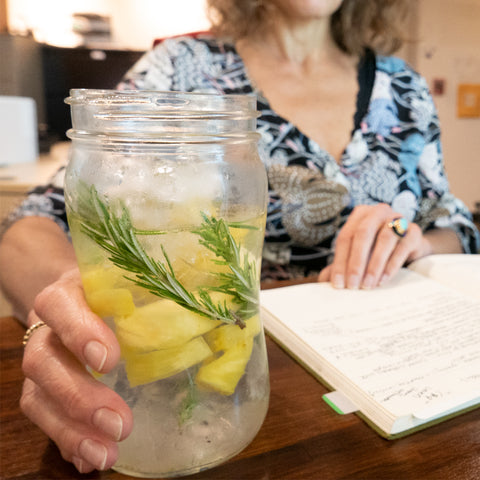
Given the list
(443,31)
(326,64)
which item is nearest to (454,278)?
(326,64)

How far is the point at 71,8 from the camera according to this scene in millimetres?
2826

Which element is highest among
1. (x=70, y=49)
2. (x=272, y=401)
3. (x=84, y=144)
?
(x=70, y=49)

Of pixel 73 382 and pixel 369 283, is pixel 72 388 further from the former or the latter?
pixel 369 283

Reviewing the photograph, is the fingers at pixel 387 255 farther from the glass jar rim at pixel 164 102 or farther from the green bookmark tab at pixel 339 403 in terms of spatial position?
the glass jar rim at pixel 164 102

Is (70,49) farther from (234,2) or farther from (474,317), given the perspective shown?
(474,317)

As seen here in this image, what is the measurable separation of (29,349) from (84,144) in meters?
0.15

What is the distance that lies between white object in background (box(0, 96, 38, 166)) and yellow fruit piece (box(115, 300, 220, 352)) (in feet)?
6.47

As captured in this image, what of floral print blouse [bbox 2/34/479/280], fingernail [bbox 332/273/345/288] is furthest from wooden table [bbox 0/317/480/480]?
floral print blouse [bbox 2/34/479/280]

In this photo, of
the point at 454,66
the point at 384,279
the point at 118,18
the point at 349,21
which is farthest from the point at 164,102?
the point at 454,66

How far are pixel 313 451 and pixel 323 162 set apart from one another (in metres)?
0.65

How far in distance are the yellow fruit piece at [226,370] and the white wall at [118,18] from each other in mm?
2929

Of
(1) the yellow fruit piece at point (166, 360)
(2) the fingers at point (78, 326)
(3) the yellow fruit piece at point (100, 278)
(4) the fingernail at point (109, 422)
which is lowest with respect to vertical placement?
(4) the fingernail at point (109, 422)

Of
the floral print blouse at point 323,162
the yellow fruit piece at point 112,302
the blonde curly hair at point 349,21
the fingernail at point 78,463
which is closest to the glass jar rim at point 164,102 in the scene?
the yellow fruit piece at point 112,302

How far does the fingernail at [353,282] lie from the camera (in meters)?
0.59
